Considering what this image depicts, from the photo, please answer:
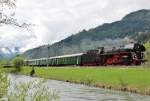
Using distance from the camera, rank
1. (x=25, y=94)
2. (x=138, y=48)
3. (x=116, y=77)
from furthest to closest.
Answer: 1. (x=138, y=48)
2. (x=116, y=77)
3. (x=25, y=94)

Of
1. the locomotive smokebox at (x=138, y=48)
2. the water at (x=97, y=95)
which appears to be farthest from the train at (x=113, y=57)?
the water at (x=97, y=95)

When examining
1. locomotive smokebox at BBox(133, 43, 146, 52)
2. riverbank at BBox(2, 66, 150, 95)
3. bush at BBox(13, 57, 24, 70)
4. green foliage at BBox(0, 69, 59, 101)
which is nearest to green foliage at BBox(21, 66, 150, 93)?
riverbank at BBox(2, 66, 150, 95)

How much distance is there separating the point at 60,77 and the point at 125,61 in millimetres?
Answer: 19287

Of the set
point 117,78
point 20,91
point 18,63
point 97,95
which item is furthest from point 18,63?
point 20,91

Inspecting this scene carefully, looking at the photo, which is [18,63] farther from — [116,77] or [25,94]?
[25,94]

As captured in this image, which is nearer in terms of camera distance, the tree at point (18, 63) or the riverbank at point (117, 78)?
the riverbank at point (117, 78)

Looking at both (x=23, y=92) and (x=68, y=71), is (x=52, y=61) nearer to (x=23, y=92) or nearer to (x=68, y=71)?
(x=68, y=71)

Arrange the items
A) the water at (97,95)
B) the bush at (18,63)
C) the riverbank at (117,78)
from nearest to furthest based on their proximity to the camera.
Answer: the water at (97,95) < the riverbank at (117,78) < the bush at (18,63)

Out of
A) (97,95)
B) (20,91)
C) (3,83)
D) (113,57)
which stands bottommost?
(97,95)

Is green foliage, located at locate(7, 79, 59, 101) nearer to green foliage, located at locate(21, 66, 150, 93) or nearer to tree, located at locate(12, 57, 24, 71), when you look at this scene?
green foliage, located at locate(21, 66, 150, 93)

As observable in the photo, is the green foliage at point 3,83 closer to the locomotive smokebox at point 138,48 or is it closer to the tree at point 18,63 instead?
the locomotive smokebox at point 138,48

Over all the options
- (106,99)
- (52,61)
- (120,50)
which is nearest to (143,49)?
(120,50)

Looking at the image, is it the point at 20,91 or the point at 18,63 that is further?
the point at 18,63

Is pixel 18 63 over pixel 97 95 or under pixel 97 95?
over
